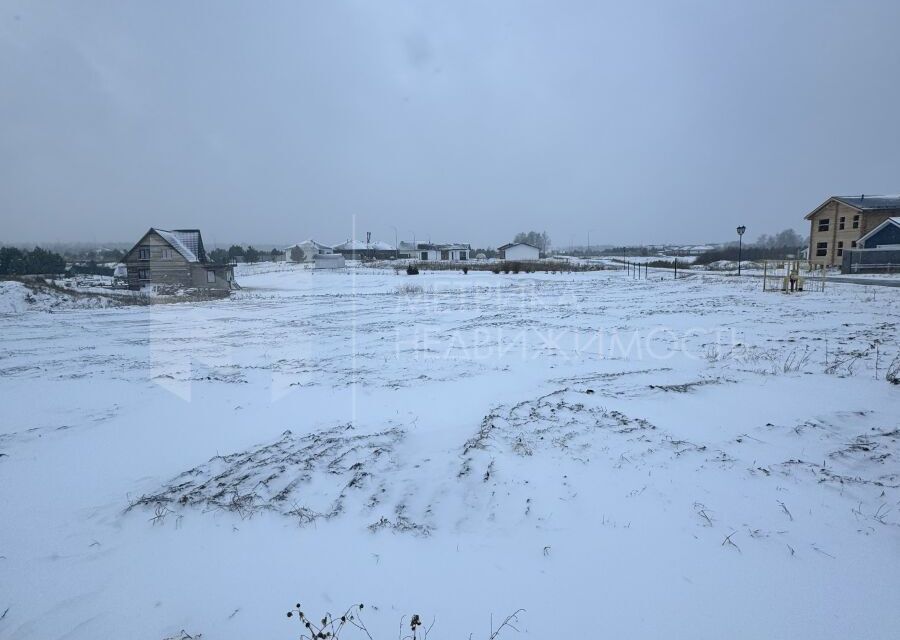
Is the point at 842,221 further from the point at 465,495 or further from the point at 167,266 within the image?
the point at 167,266

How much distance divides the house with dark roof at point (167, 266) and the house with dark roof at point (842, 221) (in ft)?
157

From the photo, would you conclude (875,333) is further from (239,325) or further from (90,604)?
(239,325)

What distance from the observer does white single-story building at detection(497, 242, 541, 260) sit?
77125mm

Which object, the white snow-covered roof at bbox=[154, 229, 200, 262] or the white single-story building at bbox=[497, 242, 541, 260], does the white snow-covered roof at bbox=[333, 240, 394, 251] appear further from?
the white snow-covered roof at bbox=[154, 229, 200, 262]

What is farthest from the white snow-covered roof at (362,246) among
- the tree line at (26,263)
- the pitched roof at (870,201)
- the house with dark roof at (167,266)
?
the pitched roof at (870,201)

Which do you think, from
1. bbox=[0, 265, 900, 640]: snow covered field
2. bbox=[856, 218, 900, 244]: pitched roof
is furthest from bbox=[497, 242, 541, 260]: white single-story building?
bbox=[0, 265, 900, 640]: snow covered field

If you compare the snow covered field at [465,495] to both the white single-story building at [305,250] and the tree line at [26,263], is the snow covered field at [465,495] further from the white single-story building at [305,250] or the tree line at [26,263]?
the white single-story building at [305,250]

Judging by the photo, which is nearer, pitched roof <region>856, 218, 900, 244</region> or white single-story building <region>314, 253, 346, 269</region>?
pitched roof <region>856, 218, 900, 244</region>

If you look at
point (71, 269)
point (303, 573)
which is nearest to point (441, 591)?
point (303, 573)

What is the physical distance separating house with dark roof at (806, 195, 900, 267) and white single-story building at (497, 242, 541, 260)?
4179cm

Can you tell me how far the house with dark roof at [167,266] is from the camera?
3155 centimetres

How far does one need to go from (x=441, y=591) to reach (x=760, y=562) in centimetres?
222

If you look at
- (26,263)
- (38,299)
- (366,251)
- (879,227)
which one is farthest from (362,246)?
(879,227)

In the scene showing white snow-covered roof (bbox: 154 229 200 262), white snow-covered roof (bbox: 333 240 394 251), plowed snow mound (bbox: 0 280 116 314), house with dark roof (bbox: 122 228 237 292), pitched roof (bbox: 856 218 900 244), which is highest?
white snow-covered roof (bbox: 333 240 394 251)
